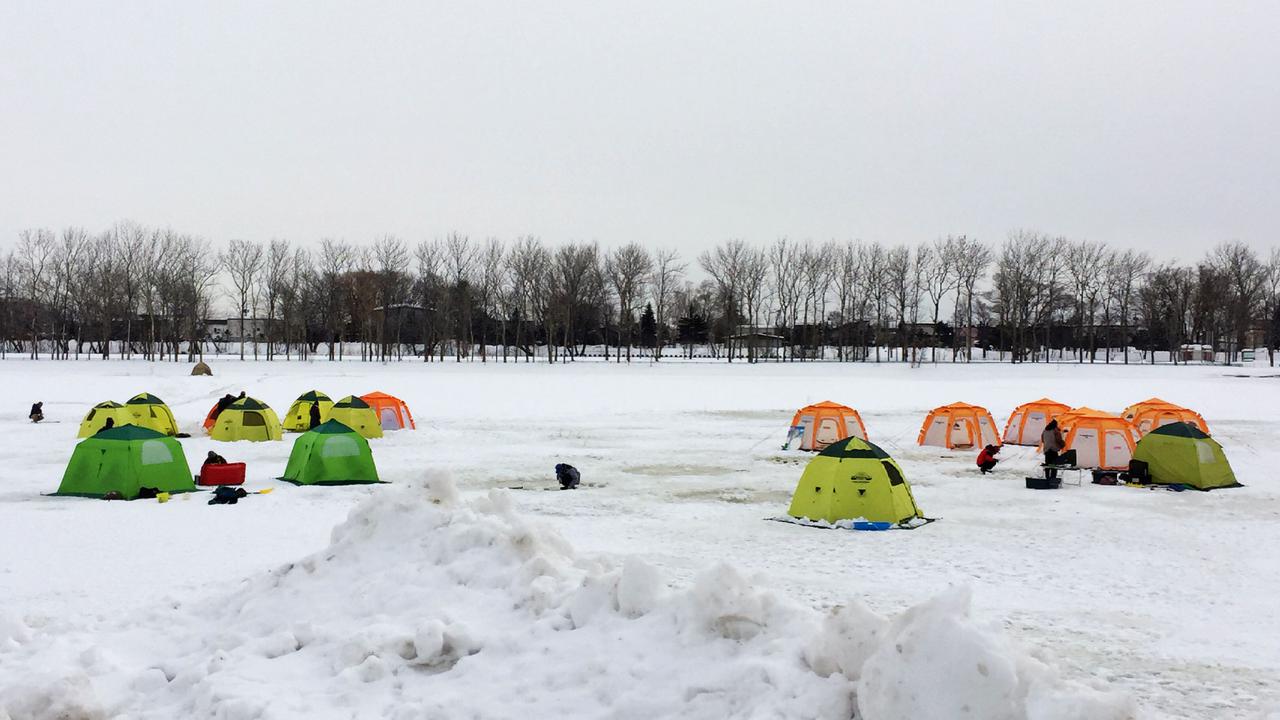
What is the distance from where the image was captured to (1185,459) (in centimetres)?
1700

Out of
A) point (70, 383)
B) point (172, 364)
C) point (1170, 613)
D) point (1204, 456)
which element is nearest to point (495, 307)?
point (172, 364)

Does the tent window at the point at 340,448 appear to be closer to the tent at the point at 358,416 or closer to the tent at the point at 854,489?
the tent at the point at 358,416

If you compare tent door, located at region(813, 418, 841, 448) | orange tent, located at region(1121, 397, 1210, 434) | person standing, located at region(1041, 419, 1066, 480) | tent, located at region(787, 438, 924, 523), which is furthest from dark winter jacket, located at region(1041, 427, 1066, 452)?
orange tent, located at region(1121, 397, 1210, 434)

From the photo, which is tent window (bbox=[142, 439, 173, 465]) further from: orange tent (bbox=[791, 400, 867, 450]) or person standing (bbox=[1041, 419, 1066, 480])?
person standing (bbox=[1041, 419, 1066, 480])

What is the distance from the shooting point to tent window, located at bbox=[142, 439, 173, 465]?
1471cm

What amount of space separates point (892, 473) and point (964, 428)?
11.4 meters

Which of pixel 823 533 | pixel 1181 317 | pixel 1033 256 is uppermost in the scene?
pixel 1033 256

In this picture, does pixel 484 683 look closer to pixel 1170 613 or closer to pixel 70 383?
pixel 1170 613

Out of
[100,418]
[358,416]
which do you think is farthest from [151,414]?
[358,416]

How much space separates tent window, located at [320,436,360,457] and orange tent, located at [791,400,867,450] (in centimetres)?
1157

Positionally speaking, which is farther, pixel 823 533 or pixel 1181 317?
pixel 1181 317

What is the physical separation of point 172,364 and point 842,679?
7095cm

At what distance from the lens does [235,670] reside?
20.3 ft

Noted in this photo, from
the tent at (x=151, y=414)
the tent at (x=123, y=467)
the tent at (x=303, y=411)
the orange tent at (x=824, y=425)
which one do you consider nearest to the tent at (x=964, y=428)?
the orange tent at (x=824, y=425)
